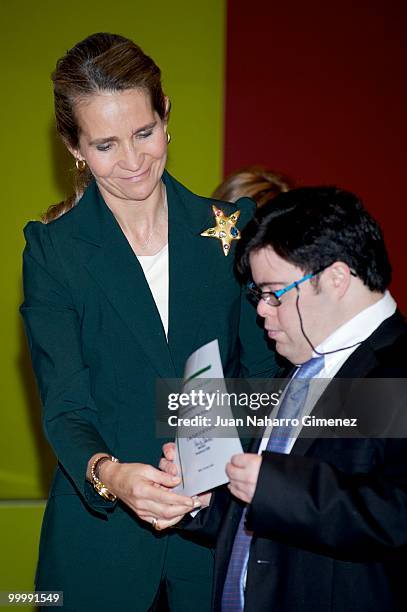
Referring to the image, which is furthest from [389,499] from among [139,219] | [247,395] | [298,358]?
[139,219]

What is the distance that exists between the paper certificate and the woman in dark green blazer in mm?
178

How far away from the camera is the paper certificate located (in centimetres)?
152

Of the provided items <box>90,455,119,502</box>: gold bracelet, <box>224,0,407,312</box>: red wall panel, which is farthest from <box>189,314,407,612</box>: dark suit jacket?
<box>224,0,407,312</box>: red wall panel

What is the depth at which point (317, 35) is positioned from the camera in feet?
13.3

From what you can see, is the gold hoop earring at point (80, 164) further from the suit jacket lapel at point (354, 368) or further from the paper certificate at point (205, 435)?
the suit jacket lapel at point (354, 368)

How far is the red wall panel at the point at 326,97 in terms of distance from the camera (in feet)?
13.1

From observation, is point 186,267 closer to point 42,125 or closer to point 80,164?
point 80,164

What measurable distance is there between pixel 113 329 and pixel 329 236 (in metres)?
0.50

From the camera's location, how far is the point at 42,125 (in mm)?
3811

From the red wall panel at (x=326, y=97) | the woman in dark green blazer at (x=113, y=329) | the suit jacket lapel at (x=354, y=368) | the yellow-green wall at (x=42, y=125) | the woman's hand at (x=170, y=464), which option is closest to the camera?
the suit jacket lapel at (x=354, y=368)

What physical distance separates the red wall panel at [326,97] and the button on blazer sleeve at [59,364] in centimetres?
221

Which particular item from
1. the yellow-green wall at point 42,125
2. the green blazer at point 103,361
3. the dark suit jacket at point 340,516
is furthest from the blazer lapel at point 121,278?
the yellow-green wall at point 42,125

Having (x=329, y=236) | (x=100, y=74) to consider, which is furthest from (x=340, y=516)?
(x=100, y=74)

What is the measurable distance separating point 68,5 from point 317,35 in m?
1.05
